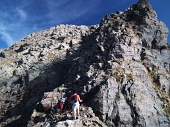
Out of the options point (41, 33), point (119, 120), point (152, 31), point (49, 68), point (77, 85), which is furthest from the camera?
point (41, 33)

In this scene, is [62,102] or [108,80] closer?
[62,102]

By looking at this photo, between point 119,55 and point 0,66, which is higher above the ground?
point 0,66

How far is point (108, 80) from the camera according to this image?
28312 millimetres

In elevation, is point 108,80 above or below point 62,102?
above

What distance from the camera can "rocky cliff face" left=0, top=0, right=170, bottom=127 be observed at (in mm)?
25344

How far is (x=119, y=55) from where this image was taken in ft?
110

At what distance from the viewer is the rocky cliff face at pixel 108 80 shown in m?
25.3

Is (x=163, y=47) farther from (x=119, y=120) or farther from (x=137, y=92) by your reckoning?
(x=119, y=120)

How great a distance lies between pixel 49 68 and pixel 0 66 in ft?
54.8

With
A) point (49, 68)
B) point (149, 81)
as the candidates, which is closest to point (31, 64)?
point (49, 68)

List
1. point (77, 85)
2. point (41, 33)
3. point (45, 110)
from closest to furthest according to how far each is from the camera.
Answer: point (45, 110)
point (77, 85)
point (41, 33)

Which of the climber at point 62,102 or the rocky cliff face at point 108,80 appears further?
the climber at point 62,102

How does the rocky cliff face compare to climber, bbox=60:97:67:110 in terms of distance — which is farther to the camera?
climber, bbox=60:97:67:110

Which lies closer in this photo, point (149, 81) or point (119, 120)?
point (119, 120)
